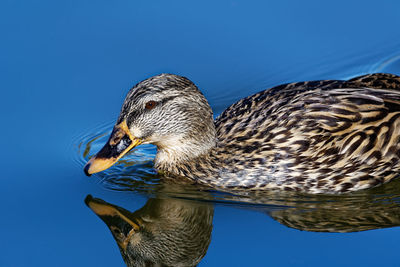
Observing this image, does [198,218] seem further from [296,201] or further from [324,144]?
[324,144]

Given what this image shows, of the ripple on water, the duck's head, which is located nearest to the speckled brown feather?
the ripple on water

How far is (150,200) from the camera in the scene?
27.2 ft

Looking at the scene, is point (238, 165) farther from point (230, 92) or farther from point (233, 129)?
point (230, 92)

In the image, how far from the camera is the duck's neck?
27.5 ft

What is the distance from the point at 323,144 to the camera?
792 centimetres

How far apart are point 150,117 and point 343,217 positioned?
7.66 feet

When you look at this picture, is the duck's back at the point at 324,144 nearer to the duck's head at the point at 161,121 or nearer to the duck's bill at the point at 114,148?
the duck's head at the point at 161,121

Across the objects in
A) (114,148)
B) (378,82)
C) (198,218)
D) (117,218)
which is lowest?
(117,218)

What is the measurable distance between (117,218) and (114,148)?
2.52 feet

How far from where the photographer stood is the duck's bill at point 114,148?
26.1 ft

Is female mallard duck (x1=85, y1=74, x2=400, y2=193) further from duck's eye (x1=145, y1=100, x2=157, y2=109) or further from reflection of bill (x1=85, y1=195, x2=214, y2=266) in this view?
reflection of bill (x1=85, y1=195, x2=214, y2=266)

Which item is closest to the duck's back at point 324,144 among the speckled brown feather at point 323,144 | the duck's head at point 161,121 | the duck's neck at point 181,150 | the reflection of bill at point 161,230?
the speckled brown feather at point 323,144

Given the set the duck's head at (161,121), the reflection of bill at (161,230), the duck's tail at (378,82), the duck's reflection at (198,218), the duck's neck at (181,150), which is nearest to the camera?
the reflection of bill at (161,230)

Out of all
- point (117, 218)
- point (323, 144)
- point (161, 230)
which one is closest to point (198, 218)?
point (161, 230)
